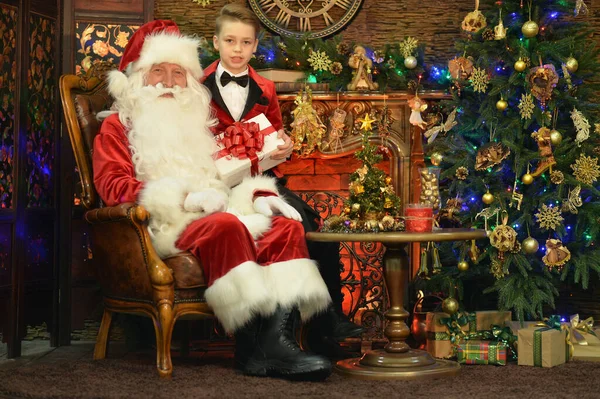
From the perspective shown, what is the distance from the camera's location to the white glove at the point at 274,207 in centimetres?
432

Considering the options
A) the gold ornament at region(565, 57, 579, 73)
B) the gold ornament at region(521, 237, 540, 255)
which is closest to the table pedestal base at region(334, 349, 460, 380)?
the gold ornament at region(521, 237, 540, 255)

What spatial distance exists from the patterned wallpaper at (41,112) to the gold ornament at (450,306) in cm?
251

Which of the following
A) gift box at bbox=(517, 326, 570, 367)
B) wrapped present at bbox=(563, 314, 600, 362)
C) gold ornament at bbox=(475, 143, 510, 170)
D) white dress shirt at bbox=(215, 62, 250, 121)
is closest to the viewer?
gift box at bbox=(517, 326, 570, 367)

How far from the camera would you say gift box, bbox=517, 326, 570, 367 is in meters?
4.42

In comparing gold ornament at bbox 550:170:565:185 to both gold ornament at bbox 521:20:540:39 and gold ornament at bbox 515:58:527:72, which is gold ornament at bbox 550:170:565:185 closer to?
gold ornament at bbox 515:58:527:72

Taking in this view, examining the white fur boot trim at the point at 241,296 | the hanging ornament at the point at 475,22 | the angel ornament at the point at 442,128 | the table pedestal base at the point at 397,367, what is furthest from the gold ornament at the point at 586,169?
the white fur boot trim at the point at 241,296

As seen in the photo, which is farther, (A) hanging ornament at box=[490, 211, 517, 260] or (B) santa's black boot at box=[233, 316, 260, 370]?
(A) hanging ornament at box=[490, 211, 517, 260]

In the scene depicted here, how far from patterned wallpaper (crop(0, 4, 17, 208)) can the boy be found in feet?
3.80

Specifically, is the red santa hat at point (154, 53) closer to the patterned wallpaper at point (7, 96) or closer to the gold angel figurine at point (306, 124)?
the patterned wallpaper at point (7, 96)

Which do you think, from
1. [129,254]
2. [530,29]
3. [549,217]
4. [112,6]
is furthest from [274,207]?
[112,6]

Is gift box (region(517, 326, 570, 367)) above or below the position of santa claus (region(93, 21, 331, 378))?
below

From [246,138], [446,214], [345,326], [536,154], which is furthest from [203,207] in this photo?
[536,154]

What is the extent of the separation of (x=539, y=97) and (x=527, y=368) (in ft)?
5.17

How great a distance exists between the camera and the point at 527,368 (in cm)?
438
